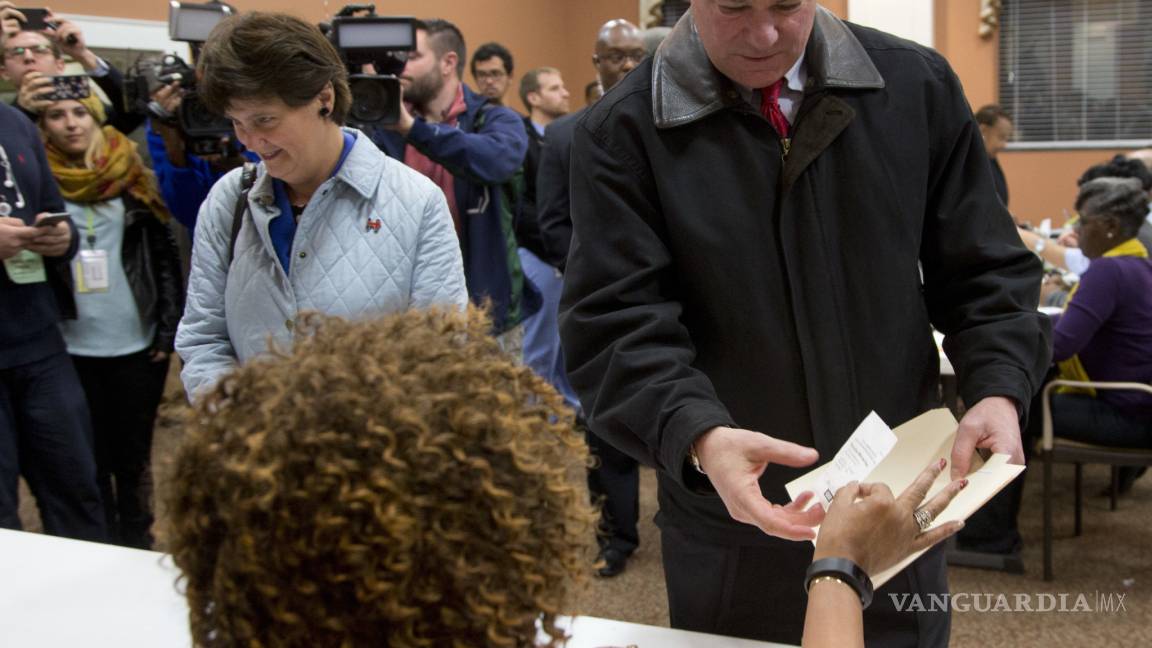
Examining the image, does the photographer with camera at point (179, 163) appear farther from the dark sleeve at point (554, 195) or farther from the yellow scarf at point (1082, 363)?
the yellow scarf at point (1082, 363)

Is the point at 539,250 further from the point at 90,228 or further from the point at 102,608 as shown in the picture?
the point at 102,608

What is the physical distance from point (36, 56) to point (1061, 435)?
3604 millimetres

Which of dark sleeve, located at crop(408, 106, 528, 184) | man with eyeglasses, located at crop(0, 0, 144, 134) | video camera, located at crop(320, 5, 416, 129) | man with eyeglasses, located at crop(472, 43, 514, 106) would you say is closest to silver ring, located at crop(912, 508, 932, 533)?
video camera, located at crop(320, 5, 416, 129)

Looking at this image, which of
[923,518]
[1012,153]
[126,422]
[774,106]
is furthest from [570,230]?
[1012,153]

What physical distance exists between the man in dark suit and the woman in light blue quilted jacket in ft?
4.61

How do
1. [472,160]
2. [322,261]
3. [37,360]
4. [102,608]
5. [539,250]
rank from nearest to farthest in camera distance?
[102,608] < [322,261] < [37,360] < [472,160] < [539,250]

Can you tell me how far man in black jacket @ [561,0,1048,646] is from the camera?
56.6 inches

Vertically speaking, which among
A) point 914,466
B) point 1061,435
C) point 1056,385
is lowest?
point 1061,435

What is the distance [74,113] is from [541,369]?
203 cm

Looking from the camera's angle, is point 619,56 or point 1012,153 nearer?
point 619,56

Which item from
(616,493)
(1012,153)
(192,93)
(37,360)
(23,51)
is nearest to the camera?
(192,93)

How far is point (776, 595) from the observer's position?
1516 mm

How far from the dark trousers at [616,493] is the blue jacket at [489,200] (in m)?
0.62

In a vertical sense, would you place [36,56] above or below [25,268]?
above
